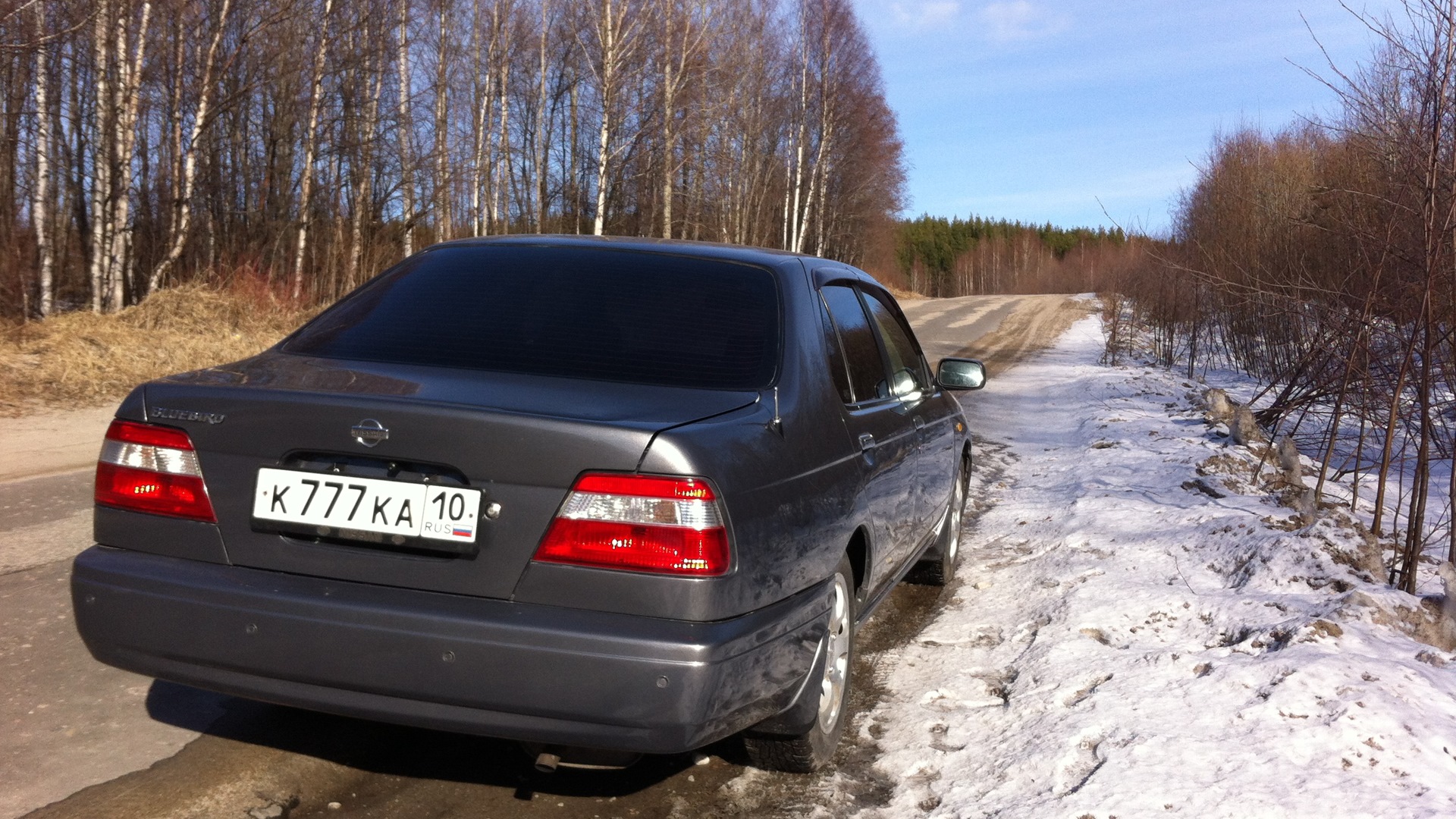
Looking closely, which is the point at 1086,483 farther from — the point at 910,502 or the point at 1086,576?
the point at 910,502

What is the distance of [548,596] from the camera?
2340 millimetres

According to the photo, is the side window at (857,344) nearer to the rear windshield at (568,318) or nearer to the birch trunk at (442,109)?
the rear windshield at (568,318)

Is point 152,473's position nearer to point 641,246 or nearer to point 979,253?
point 641,246

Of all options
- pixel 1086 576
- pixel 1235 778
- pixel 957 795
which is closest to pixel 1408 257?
pixel 1086 576

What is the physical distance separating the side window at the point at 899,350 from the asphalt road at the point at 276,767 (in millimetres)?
1241

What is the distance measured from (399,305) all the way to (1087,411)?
10433 millimetres

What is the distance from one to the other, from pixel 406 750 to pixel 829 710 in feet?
4.02

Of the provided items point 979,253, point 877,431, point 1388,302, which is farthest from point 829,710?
point 979,253

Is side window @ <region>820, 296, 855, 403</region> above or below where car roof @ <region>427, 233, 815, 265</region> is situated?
below

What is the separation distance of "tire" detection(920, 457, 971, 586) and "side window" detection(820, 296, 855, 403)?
5.62ft

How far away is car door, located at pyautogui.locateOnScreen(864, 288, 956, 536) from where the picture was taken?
14.0 ft

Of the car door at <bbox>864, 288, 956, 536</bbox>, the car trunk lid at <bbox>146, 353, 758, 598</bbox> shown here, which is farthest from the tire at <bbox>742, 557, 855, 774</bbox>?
the car door at <bbox>864, 288, 956, 536</bbox>

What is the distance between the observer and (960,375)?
5160 mm

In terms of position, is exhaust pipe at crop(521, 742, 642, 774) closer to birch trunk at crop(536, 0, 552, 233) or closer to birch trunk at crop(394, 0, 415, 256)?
birch trunk at crop(394, 0, 415, 256)
